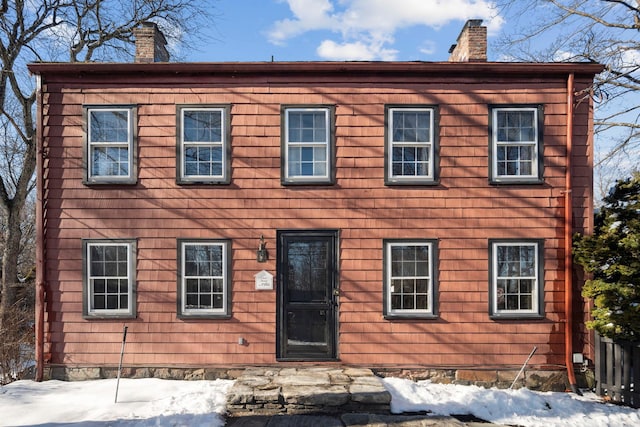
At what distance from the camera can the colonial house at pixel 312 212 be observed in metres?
7.14

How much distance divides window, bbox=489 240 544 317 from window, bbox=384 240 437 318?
1161mm

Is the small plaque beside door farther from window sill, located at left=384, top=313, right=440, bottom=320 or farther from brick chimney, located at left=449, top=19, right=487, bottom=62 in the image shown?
brick chimney, located at left=449, top=19, right=487, bottom=62

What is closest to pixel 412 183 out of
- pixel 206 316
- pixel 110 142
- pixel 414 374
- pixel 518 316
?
pixel 518 316

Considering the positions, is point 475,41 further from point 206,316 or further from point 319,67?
point 206,316

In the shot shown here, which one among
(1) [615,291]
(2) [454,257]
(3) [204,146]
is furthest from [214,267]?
(1) [615,291]

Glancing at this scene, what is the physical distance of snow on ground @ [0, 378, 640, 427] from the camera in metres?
5.44

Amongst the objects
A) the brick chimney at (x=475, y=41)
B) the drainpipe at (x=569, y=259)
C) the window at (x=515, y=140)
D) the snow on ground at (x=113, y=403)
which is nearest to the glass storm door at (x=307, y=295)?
the snow on ground at (x=113, y=403)

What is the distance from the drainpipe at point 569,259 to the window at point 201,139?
649 centimetres

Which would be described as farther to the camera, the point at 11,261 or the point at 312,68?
the point at 11,261

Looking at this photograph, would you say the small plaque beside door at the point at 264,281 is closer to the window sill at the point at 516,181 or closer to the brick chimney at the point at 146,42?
the window sill at the point at 516,181

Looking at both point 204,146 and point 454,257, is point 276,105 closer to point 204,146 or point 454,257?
point 204,146

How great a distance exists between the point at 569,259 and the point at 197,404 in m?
6.90

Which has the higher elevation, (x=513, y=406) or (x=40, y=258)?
(x=40, y=258)

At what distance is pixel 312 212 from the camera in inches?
285
